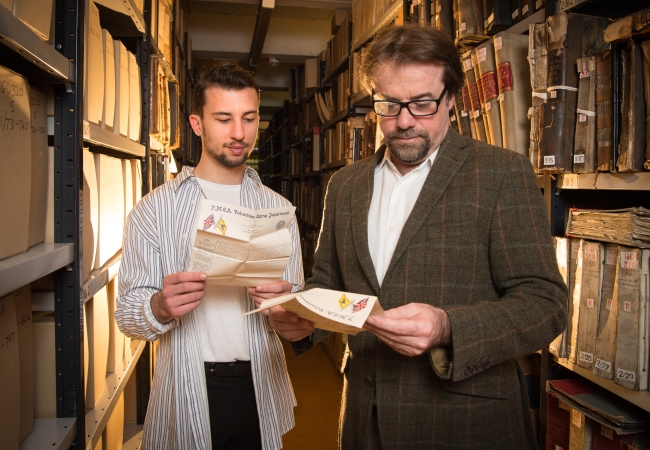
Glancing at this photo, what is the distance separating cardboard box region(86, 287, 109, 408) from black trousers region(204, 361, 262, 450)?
375 millimetres

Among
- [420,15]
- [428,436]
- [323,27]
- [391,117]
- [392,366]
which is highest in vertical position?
[323,27]

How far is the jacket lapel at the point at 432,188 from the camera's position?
1.22m

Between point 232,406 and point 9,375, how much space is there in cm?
70

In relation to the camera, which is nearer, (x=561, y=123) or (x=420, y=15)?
(x=561, y=123)

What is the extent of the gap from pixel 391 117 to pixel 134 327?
0.96 meters

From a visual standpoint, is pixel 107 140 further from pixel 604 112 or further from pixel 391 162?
pixel 604 112

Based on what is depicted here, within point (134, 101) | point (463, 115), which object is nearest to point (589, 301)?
point (463, 115)

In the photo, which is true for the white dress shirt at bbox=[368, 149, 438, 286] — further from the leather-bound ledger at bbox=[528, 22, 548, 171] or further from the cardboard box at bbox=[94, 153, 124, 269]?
the cardboard box at bbox=[94, 153, 124, 269]

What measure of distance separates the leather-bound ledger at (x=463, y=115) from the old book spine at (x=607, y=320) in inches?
31.6

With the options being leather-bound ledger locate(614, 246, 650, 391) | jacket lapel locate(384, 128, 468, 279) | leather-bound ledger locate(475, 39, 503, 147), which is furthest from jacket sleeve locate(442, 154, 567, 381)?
leather-bound ledger locate(475, 39, 503, 147)

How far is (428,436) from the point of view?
1203mm

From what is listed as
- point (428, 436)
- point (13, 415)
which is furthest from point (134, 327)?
point (428, 436)

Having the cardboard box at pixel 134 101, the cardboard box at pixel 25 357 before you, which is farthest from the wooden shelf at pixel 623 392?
the cardboard box at pixel 134 101

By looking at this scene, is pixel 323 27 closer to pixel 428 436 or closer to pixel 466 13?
pixel 466 13
